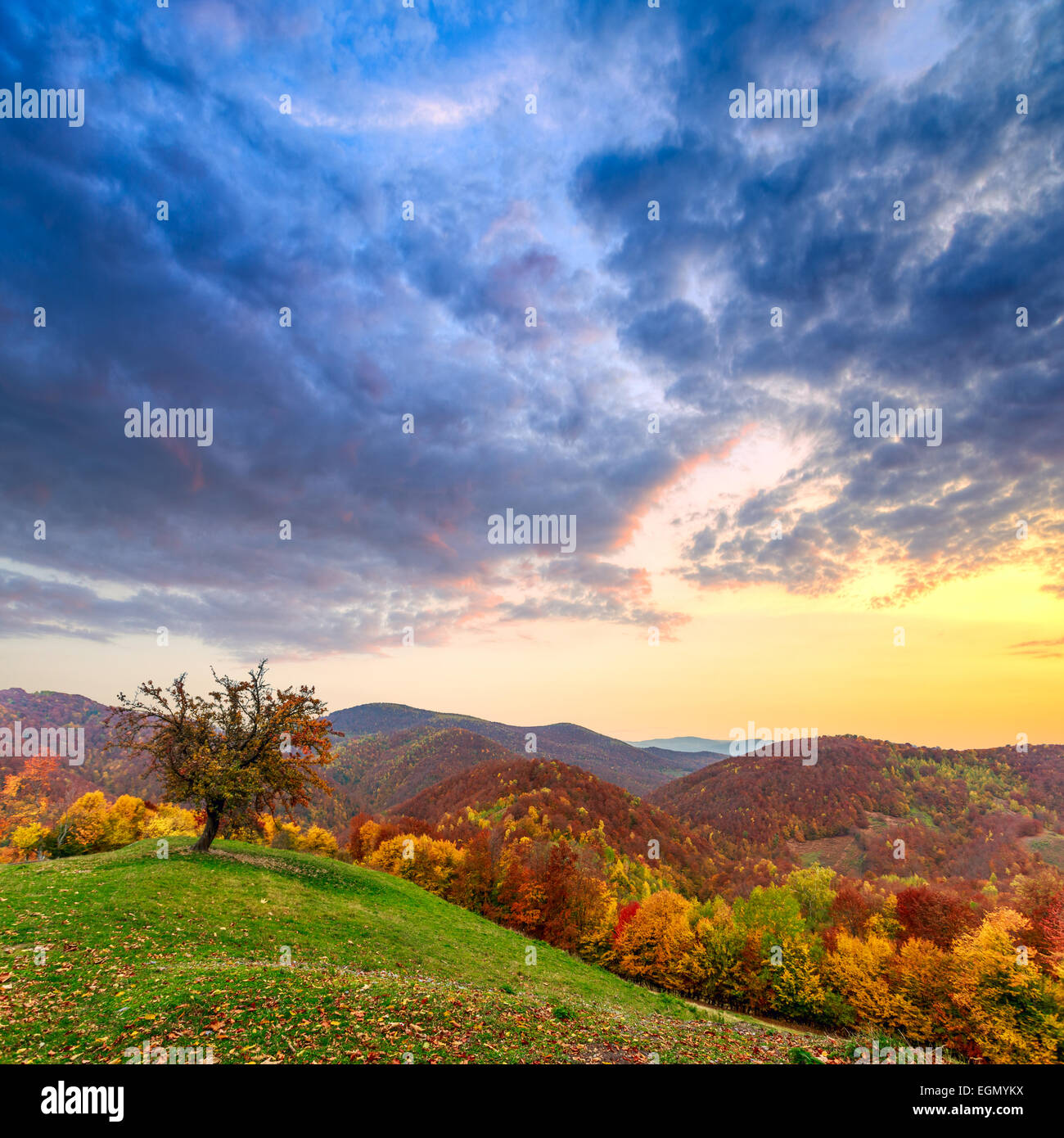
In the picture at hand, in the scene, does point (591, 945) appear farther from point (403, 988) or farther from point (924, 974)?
point (403, 988)

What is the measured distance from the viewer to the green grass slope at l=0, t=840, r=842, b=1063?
12602 millimetres

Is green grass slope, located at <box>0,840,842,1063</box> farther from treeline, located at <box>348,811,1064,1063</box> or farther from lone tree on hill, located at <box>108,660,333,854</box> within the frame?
treeline, located at <box>348,811,1064,1063</box>

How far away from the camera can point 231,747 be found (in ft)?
120

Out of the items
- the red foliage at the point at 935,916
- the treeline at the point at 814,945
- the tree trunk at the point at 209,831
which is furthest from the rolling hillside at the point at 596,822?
the tree trunk at the point at 209,831

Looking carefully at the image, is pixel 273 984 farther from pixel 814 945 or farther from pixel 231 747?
pixel 814 945

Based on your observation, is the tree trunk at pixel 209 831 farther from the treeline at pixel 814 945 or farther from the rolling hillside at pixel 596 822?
the rolling hillside at pixel 596 822

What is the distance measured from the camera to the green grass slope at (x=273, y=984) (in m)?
12.6

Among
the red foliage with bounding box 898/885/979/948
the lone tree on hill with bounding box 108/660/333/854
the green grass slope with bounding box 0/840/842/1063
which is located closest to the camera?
the green grass slope with bounding box 0/840/842/1063

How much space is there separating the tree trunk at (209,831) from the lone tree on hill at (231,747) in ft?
0.21

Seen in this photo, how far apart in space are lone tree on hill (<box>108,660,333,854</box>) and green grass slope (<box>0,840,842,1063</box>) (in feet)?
15.0

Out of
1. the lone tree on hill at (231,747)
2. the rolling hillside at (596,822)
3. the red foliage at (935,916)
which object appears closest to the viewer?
the lone tree on hill at (231,747)

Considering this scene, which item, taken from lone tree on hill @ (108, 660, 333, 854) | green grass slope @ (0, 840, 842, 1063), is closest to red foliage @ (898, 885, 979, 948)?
green grass slope @ (0, 840, 842, 1063)

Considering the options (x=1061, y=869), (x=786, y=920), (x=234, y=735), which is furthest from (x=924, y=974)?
(x=1061, y=869)
